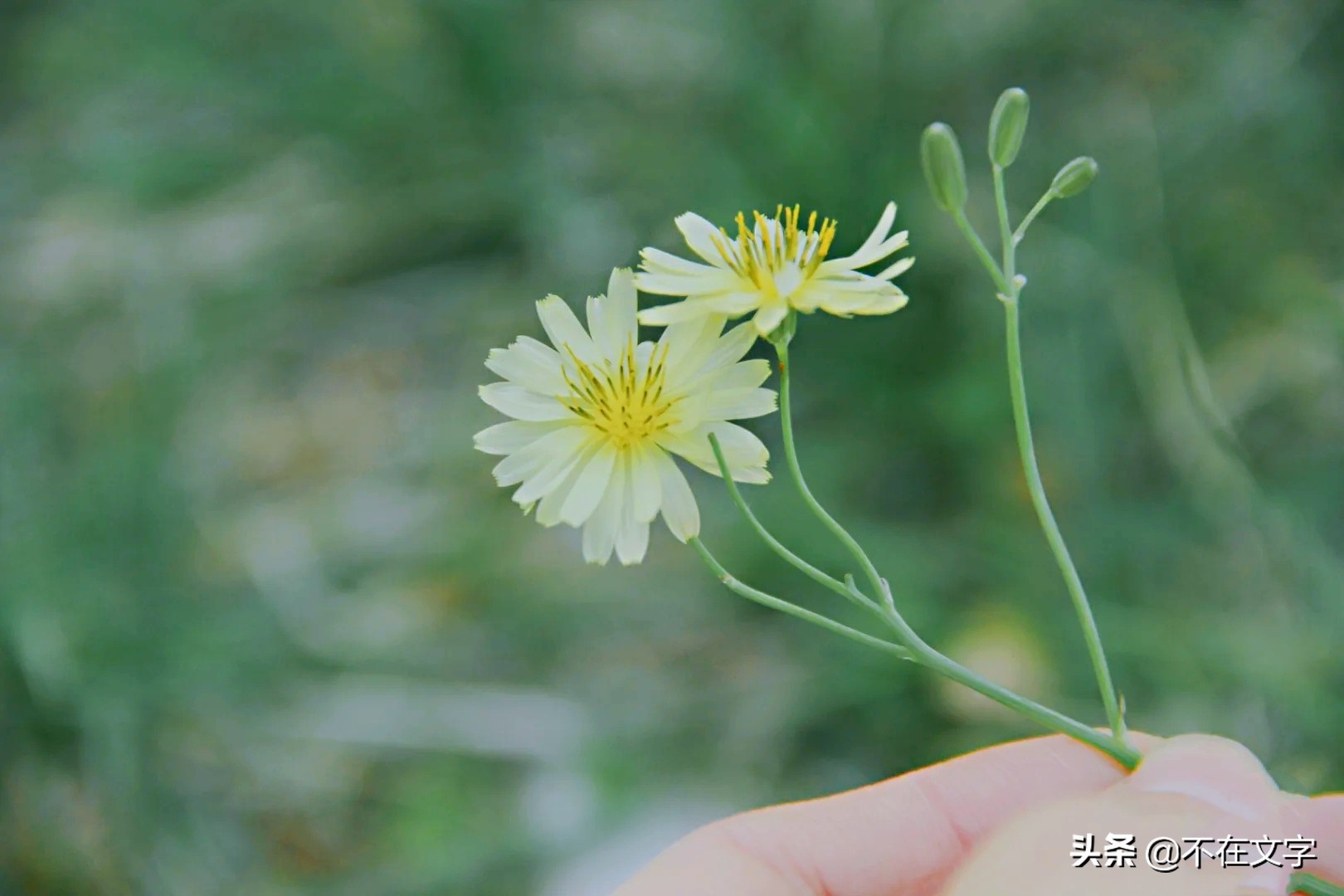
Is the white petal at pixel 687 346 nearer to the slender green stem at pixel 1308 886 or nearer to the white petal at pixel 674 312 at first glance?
the white petal at pixel 674 312

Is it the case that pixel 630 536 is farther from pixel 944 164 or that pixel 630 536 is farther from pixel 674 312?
pixel 944 164

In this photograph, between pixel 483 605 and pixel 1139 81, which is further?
pixel 1139 81

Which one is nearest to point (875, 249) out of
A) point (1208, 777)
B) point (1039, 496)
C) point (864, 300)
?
point (864, 300)

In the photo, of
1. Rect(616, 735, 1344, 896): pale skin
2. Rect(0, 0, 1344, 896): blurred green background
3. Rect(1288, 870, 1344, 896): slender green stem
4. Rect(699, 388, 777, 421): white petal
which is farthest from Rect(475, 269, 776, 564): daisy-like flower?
Rect(0, 0, 1344, 896): blurred green background

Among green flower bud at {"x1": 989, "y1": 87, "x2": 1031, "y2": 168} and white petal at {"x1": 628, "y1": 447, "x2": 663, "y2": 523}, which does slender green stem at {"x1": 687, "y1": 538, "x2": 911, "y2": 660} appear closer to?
white petal at {"x1": 628, "y1": 447, "x2": 663, "y2": 523}

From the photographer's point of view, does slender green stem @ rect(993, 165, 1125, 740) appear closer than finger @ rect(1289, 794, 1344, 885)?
Yes

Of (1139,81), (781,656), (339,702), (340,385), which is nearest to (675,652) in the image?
(781,656)

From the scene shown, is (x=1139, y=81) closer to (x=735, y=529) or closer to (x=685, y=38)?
(x=685, y=38)
